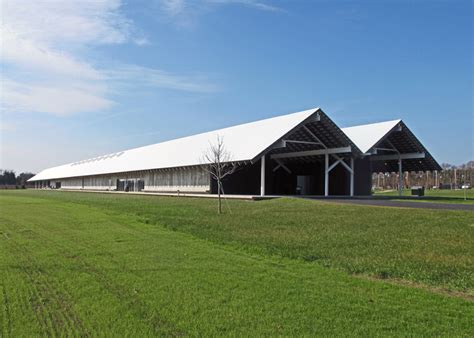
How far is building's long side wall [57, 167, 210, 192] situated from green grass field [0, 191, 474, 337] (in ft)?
76.4

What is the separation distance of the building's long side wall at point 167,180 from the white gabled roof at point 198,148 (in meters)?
0.89

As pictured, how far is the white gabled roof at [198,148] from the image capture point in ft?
→ 96.4

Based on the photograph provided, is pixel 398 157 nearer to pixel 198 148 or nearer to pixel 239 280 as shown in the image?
pixel 198 148

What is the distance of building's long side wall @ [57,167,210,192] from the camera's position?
3638cm

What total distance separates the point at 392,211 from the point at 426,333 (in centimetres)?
1187

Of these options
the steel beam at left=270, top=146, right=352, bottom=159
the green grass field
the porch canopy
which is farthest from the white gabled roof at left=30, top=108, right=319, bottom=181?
the green grass field

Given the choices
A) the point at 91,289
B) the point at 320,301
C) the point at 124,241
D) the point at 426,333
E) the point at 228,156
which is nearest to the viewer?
the point at 426,333

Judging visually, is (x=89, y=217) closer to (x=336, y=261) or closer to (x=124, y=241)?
(x=124, y=241)

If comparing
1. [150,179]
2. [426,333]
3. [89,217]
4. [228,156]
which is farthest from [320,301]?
[150,179]

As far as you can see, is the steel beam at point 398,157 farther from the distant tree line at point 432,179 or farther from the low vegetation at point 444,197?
the distant tree line at point 432,179

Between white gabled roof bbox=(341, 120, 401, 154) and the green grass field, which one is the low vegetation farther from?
the green grass field

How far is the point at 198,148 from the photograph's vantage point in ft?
129

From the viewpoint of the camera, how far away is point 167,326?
187 inches

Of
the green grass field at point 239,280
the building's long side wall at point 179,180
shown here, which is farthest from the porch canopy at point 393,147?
the green grass field at point 239,280
